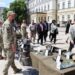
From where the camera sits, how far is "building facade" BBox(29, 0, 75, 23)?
84375 mm

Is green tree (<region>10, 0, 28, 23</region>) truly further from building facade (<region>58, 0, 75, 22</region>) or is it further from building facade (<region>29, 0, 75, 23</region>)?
building facade (<region>58, 0, 75, 22</region>)

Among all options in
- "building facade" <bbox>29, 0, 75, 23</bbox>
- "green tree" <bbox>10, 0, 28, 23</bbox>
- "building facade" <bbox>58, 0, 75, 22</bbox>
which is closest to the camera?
"building facade" <bbox>58, 0, 75, 22</bbox>

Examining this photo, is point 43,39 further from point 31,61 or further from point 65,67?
point 65,67

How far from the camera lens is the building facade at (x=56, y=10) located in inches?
3322

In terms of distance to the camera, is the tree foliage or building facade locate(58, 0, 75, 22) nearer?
building facade locate(58, 0, 75, 22)

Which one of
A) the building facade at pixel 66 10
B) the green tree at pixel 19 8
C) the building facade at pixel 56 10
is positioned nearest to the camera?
the building facade at pixel 66 10

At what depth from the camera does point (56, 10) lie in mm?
94625

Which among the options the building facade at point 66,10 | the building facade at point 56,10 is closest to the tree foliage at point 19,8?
the building facade at point 56,10

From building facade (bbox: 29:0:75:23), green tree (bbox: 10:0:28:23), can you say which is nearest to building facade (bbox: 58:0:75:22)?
building facade (bbox: 29:0:75:23)

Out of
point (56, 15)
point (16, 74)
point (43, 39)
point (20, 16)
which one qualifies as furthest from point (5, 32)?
point (20, 16)

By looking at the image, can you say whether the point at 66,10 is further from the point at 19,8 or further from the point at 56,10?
the point at 19,8

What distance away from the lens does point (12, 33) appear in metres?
9.05

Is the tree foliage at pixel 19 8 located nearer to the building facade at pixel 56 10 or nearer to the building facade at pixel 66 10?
the building facade at pixel 56 10

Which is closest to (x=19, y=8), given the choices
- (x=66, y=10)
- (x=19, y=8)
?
(x=19, y=8)
